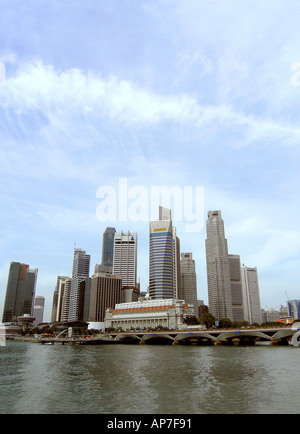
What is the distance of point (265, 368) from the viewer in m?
58.1

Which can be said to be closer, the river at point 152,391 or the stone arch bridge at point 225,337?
the river at point 152,391

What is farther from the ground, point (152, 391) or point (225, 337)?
point (225, 337)

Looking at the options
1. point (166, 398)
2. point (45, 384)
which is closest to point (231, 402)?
point (166, 398)

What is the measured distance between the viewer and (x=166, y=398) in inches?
1359

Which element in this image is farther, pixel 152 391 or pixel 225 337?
pixel 225 337

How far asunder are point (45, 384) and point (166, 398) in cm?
1855

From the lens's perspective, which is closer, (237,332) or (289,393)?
(289,393)

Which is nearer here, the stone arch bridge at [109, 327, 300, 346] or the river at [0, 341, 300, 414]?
the river at [0, 341, 300, 414]
